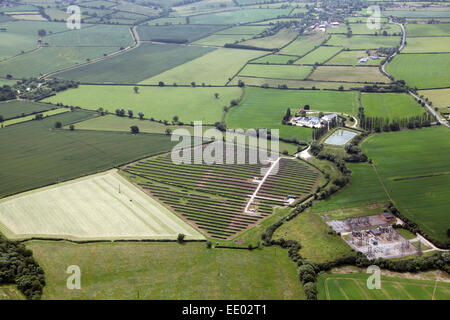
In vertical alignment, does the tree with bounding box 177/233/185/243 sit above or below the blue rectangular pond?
below

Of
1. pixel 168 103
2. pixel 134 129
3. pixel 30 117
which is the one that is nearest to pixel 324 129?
pixel 134 129

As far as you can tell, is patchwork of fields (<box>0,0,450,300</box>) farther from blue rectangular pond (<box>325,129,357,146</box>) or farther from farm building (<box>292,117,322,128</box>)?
blue rectangular pond (<box>325,129,357,146</box>)

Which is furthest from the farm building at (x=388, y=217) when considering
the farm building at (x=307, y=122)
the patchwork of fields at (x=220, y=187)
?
the farm building at (x=307, y=122)

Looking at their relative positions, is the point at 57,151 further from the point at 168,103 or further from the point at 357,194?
the point at 357,194

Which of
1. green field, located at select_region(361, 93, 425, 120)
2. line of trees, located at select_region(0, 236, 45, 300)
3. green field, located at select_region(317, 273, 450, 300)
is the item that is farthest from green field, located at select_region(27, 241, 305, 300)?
green field, located at select_region(361, 93, 425, 120)

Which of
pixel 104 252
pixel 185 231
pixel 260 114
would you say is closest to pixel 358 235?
pixel 185 231

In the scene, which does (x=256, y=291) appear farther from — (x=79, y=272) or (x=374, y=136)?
(x=374, y=136)

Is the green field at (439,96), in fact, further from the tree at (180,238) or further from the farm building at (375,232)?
the tree at (180,238)
